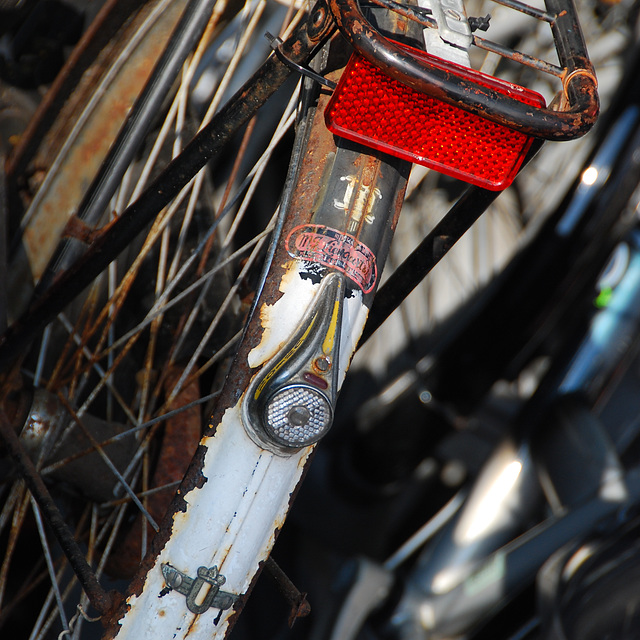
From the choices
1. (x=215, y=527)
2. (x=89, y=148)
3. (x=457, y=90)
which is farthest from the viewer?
(x=89, y=148)

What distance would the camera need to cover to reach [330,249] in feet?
3.03

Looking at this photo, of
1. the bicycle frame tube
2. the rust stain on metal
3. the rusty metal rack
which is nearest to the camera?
the rusty metal rack

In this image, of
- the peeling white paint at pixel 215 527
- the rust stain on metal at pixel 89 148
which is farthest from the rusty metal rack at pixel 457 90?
the rust stain on metal at pixel 89 148

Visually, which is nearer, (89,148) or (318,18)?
(318,18)

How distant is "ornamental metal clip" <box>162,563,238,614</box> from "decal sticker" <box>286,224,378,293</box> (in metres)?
0.44

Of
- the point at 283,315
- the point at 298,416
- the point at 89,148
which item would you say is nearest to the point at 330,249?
the point at 283,315

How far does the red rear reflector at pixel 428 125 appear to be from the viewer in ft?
2.66

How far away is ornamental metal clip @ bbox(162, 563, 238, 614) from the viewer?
89cm

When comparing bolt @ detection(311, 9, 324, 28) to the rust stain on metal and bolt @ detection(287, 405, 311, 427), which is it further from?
the rust stain on metal

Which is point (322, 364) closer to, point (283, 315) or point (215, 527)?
point (283, 315)

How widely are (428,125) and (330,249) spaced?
21 cm

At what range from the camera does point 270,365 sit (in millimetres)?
876

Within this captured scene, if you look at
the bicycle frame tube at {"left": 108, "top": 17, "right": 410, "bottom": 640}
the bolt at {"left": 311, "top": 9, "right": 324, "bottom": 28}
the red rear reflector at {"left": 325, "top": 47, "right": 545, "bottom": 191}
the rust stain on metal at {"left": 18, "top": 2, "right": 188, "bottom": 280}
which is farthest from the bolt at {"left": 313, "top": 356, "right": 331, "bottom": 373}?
the rust stain on metal at {"left": 18, "top": 2, "right": 188, "bottom": 280}

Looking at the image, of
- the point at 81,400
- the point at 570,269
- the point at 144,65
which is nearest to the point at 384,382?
the point at 570,269
